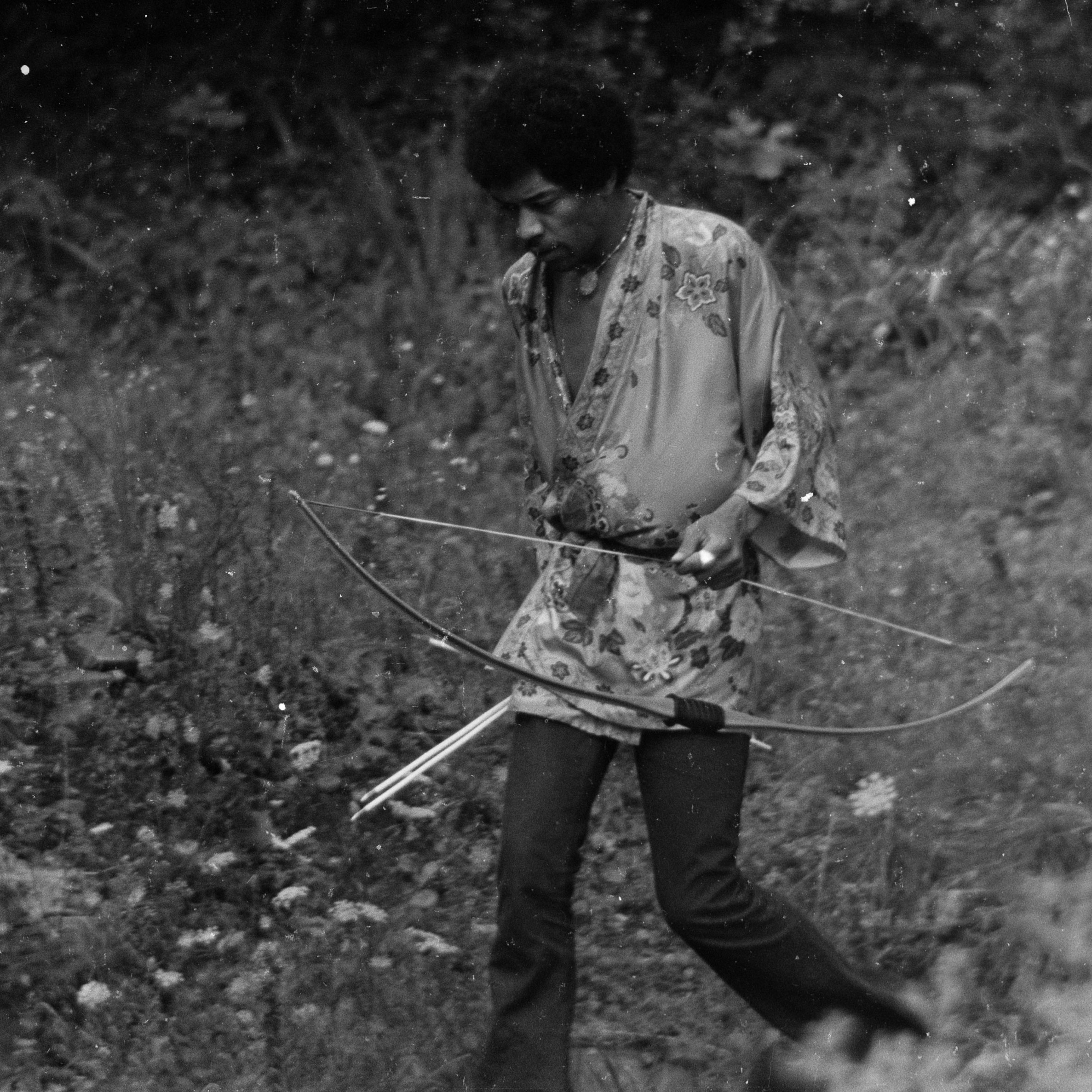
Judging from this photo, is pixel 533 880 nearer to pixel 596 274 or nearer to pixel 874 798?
pixel 596 274

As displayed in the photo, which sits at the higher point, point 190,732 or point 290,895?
point 290,895

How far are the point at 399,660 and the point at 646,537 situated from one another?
211 centimetres

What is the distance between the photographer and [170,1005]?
436 cm

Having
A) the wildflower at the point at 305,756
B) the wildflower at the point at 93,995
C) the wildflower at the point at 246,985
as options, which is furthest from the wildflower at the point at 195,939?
the wildflower at the point at 305,756

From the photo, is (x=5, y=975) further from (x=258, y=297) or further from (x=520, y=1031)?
(x=258, y=297)

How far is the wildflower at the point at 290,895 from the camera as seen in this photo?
4.47m

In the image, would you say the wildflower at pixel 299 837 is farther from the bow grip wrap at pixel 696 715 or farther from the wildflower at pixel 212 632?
the bow grip wrap at pixel 696 715

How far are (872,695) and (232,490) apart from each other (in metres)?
1.88

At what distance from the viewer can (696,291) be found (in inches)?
140

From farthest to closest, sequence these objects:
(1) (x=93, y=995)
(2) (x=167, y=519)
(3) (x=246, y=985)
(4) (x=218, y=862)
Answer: (2) (x=167, y=519) < (4) (x=218, y=862) < (3) (x=246, y=985) < (1) (x=93, y=995)

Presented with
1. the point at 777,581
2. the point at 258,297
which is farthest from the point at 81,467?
the point at 777,581

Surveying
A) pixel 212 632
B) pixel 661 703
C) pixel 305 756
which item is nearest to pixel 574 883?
pixel 661 703

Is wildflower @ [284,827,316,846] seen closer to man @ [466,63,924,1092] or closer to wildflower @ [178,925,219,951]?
wildflower @ [178,925,219,951]

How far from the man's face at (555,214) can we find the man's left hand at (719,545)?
50 centimetres
